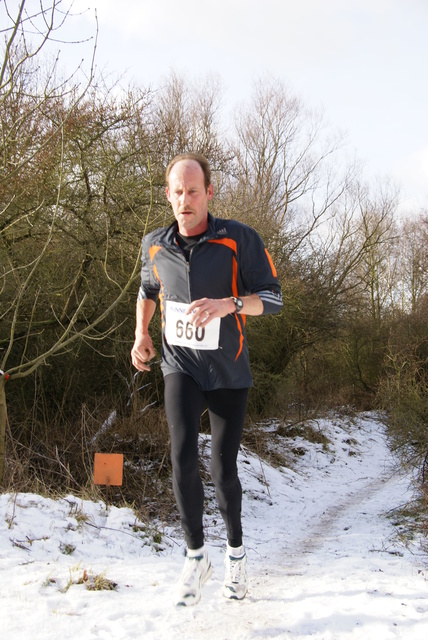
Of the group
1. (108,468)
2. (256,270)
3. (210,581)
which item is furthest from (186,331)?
(108,468)

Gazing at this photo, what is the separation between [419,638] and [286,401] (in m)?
11.8

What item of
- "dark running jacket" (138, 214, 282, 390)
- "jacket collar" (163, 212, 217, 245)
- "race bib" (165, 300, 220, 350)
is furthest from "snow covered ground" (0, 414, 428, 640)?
"jacket collar" (163, 212, 217, 245)

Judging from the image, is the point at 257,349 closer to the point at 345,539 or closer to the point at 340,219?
the point at 345,539

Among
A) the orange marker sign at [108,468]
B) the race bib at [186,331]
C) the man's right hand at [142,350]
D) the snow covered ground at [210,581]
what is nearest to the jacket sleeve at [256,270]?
the race bib at [186,331]

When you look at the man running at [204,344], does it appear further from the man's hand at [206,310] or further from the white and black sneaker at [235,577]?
the man's hand at [206,310]

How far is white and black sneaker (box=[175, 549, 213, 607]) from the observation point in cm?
267

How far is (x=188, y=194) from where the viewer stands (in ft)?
9.33

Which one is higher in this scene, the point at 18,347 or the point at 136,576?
the point at 18,347

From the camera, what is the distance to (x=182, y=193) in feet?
9.37

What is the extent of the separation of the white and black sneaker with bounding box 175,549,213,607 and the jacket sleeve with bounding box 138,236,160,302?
1.40 metres

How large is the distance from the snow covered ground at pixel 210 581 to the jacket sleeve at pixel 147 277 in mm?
1531

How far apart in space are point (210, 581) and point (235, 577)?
295 millimetres

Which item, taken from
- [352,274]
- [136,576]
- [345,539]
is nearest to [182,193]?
[136,576]

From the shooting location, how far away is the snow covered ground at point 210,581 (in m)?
2.43
